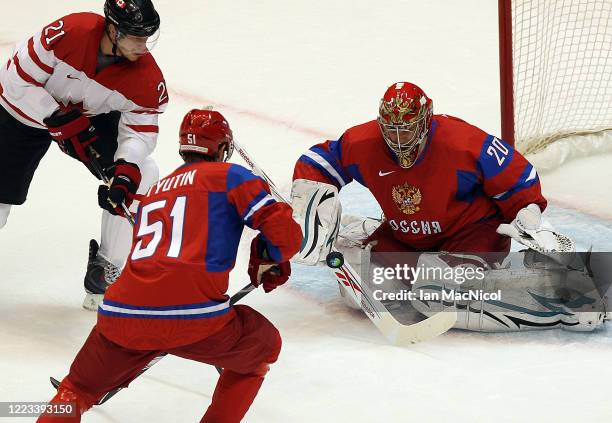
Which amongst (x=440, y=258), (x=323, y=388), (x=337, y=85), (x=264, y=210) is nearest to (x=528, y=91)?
(x=337, y=85)

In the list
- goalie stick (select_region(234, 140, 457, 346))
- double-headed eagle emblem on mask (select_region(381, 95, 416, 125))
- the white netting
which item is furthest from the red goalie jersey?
the white netting

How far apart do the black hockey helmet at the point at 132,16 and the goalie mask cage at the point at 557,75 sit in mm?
1658

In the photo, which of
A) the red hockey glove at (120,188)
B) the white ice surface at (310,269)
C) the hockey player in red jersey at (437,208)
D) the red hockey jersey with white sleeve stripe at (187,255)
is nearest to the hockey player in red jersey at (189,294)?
the red hockey jersey with white sleeve stripe at (187,255)

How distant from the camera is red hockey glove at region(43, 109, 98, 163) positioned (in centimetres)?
377

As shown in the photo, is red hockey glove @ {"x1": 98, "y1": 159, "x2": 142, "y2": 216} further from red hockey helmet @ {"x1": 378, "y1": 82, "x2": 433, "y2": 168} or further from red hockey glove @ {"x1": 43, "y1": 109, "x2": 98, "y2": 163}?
red hockey helmet @ {"x1": 378, "y1": 82, "x2": 433, "y2": 168}

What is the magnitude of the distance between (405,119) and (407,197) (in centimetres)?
31

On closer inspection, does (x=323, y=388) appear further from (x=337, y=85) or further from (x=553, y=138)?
(x=337, y=85)

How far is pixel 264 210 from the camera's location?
2809 mm

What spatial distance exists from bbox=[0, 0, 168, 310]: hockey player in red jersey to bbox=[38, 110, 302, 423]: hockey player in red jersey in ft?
2.87

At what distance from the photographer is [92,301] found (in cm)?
405

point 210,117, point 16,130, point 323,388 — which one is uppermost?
point 210,117

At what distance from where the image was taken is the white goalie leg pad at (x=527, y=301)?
146 inches

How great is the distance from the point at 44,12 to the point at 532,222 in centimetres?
411

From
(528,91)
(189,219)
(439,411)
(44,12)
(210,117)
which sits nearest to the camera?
(189,219)
